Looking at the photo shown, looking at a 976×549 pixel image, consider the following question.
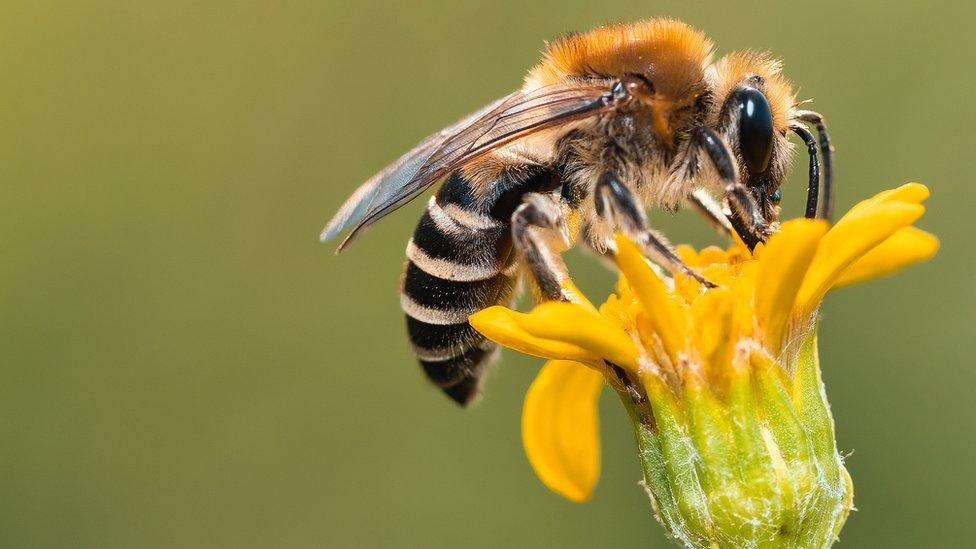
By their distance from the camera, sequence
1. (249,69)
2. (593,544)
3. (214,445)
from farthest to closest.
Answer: (249,69), (214,445), (593,544)

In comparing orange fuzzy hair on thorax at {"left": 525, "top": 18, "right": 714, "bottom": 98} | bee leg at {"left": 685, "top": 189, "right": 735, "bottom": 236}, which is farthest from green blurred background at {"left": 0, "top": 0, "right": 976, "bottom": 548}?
orange fuzzy hair on thorax at {"left": 525, "top": 18, "right": 714, "bottom": 98}

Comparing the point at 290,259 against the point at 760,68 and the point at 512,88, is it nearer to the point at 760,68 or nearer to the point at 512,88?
the point at 512,88

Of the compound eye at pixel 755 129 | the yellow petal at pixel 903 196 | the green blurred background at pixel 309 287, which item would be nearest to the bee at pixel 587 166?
the compound eye at pixel 755 129

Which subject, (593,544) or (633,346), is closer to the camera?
(633,346)

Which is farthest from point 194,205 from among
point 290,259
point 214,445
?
point 214,445

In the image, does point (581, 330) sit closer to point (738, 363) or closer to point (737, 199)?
point (738, 363)

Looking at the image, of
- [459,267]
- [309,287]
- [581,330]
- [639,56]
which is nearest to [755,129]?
[639,56]

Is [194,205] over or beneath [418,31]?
beneath

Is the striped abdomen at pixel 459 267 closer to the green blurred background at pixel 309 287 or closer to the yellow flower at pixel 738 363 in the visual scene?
the yellow flower at pixel 738 363
